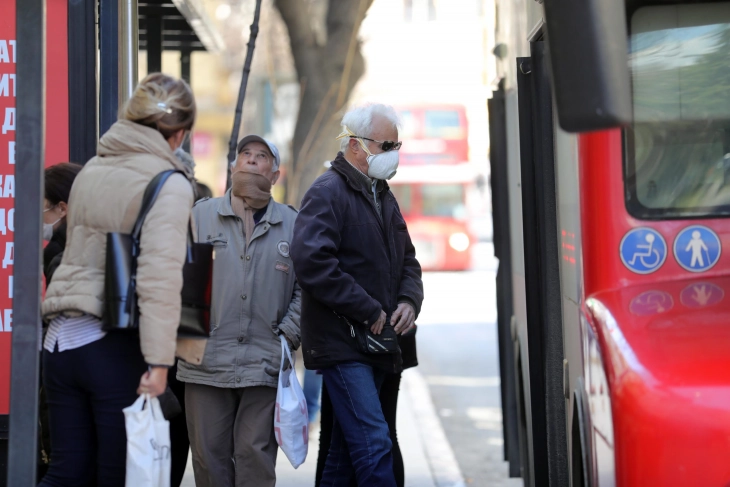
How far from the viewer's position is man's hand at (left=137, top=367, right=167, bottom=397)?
10.2 feet

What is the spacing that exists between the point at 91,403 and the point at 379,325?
121cm

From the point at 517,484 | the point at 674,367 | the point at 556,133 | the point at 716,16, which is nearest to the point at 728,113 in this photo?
the point at 716,16

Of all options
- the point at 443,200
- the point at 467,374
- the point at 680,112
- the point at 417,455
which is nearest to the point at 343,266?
the point at 680,112

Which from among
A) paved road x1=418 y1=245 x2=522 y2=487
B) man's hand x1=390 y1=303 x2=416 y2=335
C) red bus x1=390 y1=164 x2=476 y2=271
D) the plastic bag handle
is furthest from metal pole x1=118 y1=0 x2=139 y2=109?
red bus x1=390 y1=164 x2=476 y2=271

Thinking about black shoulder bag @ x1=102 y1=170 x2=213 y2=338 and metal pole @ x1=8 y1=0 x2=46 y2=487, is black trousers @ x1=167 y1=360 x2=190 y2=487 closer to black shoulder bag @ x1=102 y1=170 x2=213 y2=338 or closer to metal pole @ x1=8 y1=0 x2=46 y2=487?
black shoulder bag @ x1=102 y1=170 x2=213 y2=338

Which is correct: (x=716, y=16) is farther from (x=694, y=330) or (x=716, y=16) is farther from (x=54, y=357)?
(x=54, y=357)

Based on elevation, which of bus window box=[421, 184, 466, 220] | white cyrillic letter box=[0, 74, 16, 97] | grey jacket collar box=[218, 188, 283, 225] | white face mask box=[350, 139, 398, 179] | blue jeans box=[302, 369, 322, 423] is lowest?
blue jeans box=[302, 369, 322, 423]

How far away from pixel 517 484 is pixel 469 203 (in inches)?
851

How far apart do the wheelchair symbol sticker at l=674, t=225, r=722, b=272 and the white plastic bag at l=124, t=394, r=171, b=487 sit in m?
1.67

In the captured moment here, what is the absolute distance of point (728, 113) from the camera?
3.40m

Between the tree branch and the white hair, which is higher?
the tree branch

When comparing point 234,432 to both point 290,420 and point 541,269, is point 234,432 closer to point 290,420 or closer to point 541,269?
point 290,420

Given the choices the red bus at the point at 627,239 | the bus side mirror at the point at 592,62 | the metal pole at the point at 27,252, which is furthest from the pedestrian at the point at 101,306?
the bus side mirror at the point at 592,62

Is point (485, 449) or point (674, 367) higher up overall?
point (674, 367)
